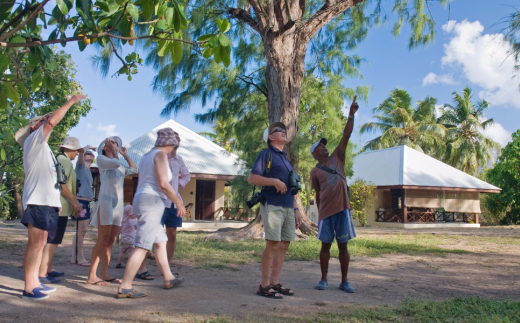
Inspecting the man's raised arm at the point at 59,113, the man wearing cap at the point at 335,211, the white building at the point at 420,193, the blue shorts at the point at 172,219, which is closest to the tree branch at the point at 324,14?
the man wearing cap at the point at 335,211

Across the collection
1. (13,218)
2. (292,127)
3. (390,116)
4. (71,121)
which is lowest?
(13,218)

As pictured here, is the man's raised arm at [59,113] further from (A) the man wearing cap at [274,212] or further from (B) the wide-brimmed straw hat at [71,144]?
(A) the man wearing cap at [274,212]

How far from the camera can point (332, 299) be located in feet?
14.5

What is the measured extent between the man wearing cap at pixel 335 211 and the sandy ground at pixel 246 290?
0.90 feet

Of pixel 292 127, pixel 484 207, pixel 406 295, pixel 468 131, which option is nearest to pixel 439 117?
pixel 468 131

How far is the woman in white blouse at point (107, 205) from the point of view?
4711mm

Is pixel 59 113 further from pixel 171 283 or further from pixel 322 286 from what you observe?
pixel 322 286

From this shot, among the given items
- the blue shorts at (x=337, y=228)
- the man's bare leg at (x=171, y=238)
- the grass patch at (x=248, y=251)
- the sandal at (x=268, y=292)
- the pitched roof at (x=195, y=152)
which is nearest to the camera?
the sandal at (x=268, y=292)

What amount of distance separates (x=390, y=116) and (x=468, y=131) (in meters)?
6.09

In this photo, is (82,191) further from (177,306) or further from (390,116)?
(390,116)

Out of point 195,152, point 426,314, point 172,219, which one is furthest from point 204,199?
point 426,314

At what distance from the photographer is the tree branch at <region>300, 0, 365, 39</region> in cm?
1091

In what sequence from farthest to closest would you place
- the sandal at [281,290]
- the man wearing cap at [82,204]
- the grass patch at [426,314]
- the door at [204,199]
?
the door at [204,199], the man wearing cap at [82,204], the sandal at [281,290], the grass patch at [426,314]

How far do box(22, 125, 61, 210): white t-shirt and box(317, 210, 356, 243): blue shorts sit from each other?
282 centimetres
